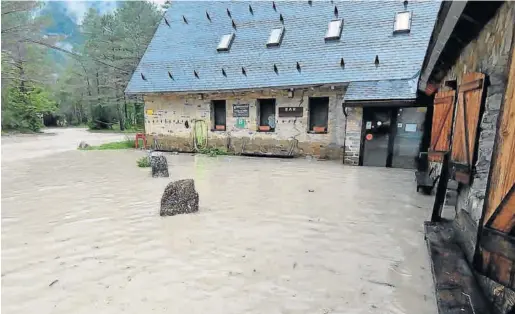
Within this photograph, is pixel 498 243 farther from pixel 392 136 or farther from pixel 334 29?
pixel 334 29

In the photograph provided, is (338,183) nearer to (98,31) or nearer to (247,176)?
(247,176)

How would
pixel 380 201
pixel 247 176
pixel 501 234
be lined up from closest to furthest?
pixel 501 234 < pixel 380 201 < pixel 247 176

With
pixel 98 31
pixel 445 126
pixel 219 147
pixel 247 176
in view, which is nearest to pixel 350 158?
pixel 247 176

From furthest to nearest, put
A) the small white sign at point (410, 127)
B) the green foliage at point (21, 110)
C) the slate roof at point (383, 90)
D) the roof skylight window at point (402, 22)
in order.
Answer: the green foliage at point (21, 110) < the roof skylight window at point (402, 22) < the small white sign at point (410, 127) < the slate roof at point (383, 90)

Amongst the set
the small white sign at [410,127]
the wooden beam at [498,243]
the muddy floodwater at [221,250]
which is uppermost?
the small white sign at [410,127]

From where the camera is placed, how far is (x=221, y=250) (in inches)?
122

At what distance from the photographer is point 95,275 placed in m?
2.63

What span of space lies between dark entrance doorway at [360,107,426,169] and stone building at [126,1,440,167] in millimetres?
26

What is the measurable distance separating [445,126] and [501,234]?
129 inches

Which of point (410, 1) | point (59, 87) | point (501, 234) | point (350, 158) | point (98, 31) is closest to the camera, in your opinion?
point (501, 234)

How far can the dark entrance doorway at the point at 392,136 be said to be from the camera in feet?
25.2

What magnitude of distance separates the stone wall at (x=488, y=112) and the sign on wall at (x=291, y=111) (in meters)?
6.75

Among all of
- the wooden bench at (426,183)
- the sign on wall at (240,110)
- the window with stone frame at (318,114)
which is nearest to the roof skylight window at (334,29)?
the window with stone frame at (318,114)

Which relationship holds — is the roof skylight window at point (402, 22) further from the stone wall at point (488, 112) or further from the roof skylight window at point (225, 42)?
the stone wall at point (488, 112)
